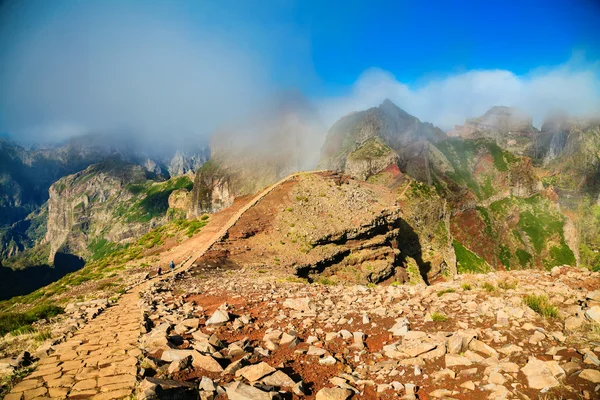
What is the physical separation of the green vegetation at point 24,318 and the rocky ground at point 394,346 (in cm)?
537

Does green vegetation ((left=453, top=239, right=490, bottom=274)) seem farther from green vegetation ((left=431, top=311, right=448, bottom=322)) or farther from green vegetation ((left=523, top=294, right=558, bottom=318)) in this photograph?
green vegetation ((left=431, top=311, right=448, bottom=322))

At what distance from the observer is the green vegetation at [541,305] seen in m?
8.84

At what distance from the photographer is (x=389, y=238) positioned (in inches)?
1841

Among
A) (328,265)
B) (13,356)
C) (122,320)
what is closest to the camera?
(13,356)

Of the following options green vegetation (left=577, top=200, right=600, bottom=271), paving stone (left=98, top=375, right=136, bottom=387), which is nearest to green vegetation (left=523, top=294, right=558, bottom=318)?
paving stone (left=98, top=375, right=136, bottom=387)

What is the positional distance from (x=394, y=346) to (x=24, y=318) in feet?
55.1

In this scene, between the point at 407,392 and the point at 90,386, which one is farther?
the point at 90,386

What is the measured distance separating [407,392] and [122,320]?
12.3 meters

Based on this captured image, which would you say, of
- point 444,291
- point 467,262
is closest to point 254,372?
point 444,291

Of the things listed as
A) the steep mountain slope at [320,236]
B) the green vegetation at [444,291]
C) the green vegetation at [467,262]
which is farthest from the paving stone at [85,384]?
the green vegetation at [467,262]

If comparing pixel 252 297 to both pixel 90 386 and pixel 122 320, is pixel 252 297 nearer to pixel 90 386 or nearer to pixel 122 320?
pixel 122 320

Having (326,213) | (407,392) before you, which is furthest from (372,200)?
(407,392)

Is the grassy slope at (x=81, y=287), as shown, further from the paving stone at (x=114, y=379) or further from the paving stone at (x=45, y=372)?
the paving stone at (x=114, y=379)

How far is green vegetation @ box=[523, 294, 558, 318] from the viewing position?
884cm
